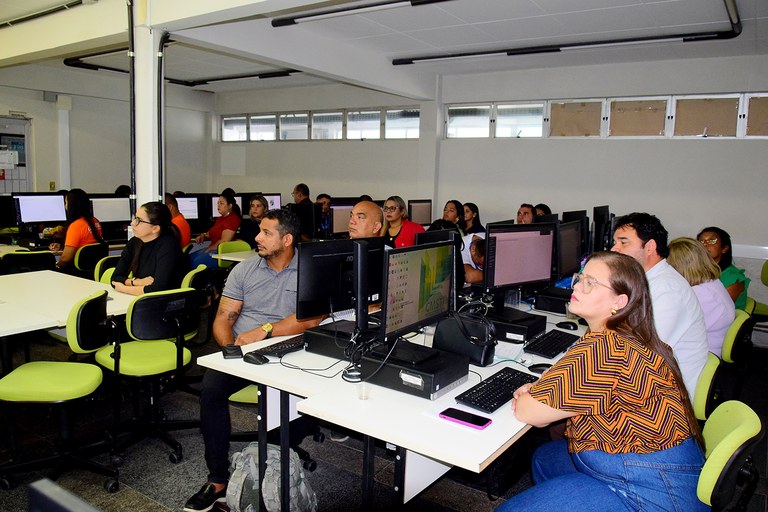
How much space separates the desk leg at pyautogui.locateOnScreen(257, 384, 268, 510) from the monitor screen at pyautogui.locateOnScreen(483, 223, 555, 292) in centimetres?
126

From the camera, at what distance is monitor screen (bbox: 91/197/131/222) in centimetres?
677

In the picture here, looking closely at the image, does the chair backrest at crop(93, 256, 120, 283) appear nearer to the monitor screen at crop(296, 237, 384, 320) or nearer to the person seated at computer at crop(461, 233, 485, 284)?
the monitor screen at crop(296, 237, 384, 320)

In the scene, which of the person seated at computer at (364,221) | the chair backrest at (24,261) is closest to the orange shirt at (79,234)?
the chair backrest at (24,261)

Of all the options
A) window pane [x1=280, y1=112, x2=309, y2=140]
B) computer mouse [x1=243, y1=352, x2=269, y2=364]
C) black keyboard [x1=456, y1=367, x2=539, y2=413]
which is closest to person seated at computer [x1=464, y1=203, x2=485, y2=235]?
window pane [x1=280, y1=112, x2=309, y2=140]

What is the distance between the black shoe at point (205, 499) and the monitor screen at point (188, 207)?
6.12 metres

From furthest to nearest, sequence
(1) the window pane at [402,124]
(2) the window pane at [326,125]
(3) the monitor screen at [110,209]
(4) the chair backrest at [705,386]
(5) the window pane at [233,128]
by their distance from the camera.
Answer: (5) the window pane at [233,128] < (2) the window pane at [326,125] < (1) the window pane at [402,124] < (3) the monitor screen at [110,209] < (4) the chair backrest at [705,386]

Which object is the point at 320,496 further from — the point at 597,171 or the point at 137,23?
the point at 597,171

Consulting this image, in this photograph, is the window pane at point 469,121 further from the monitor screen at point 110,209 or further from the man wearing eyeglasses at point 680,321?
the man wearing eyeglasses at point 680,321

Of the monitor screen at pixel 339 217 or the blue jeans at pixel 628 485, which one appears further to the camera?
the monitor screen at pixel 339 217

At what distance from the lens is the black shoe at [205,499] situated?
2607 mm

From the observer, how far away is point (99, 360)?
3.13 metres

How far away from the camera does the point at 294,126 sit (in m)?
9.98

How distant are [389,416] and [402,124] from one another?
24.0 feet

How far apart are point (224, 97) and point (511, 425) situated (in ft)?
33.4
